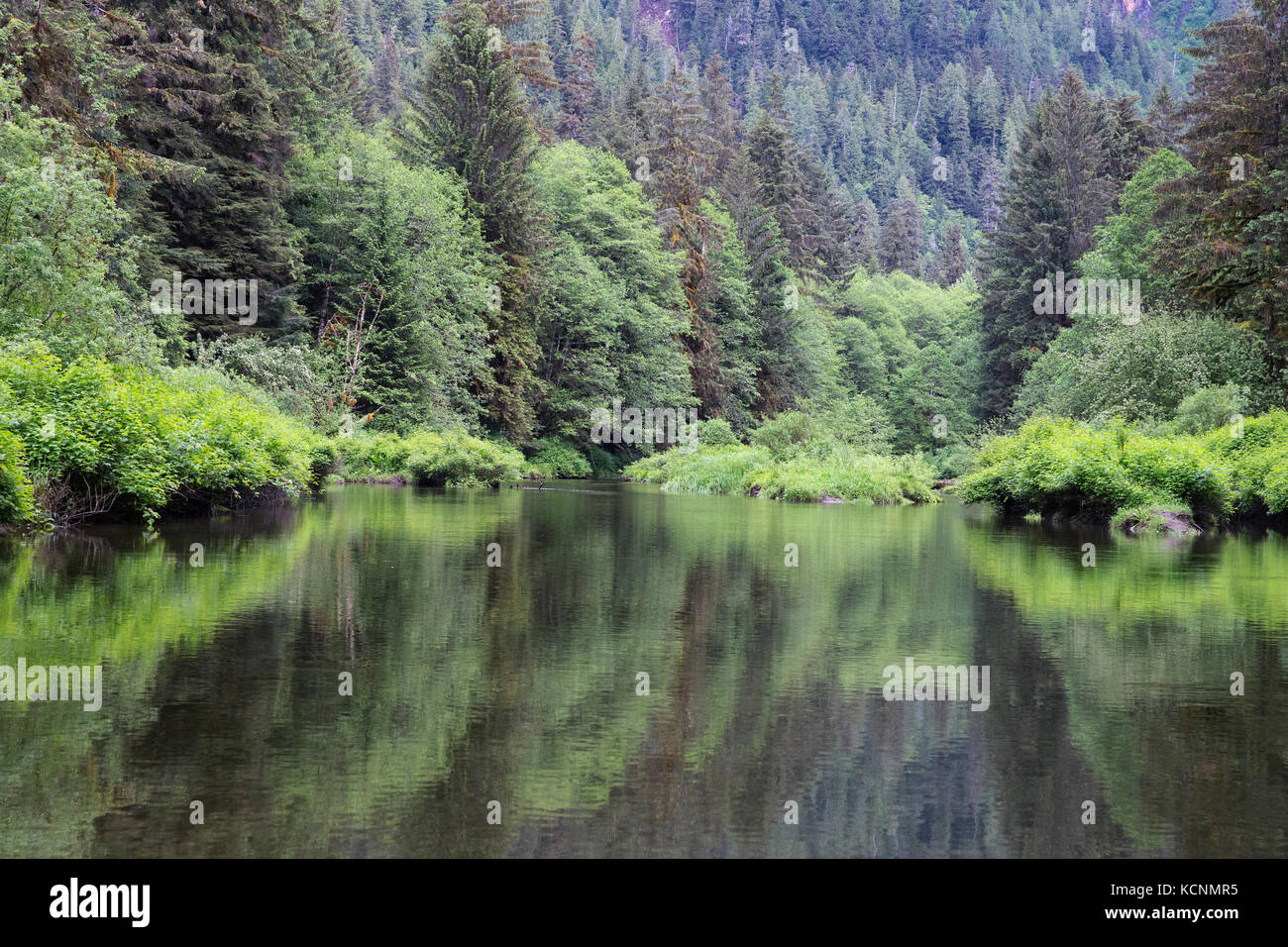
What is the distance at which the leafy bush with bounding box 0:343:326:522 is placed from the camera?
1546 centimetres

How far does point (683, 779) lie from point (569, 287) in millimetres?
51647

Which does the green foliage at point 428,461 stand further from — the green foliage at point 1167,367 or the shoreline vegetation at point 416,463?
the green foliage at point 1167,367

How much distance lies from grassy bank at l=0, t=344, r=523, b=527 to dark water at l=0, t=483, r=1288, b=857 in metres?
1.99

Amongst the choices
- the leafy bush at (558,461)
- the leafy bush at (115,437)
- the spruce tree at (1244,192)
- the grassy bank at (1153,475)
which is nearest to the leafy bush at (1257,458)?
the grassy bank at (1153,475)

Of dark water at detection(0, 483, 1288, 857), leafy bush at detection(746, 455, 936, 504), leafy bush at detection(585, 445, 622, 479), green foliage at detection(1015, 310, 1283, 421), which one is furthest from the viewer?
leafy bush at detection(585, 445, 622, 479)

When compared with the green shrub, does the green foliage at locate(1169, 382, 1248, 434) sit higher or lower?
lower

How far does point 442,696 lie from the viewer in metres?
6.79

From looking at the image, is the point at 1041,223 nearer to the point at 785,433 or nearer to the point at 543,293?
the point at 785,433

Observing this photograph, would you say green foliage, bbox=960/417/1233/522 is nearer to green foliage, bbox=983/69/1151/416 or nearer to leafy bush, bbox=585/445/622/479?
leafy bush, bbox=585/445/622/479

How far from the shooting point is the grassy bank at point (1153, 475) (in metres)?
23.5

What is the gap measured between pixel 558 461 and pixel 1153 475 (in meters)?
32.9

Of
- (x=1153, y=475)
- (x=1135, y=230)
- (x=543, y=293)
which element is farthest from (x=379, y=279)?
(x=1135, y=230)

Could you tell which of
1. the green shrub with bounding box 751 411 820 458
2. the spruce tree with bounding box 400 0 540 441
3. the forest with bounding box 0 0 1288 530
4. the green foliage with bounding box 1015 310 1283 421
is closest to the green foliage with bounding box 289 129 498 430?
the forest with bounding box 0 0 1288 530
